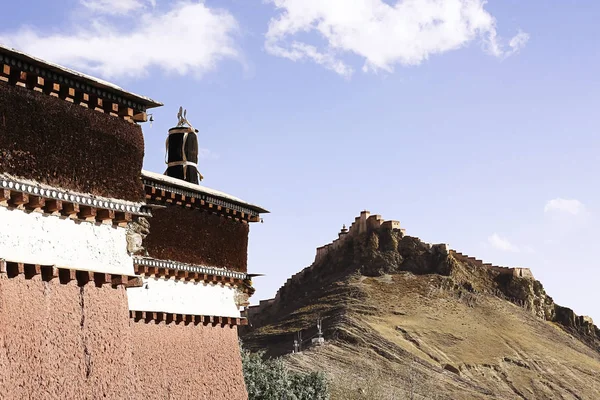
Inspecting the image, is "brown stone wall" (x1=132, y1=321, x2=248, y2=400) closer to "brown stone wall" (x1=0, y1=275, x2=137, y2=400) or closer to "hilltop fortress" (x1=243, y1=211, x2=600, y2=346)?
"brown stone wall" (x1=0, y1=275, x2=137, y2=400)

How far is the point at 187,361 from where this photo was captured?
555 inches

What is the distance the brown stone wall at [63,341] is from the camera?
30.0 ft

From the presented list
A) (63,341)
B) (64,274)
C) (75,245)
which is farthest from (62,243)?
(63,341)

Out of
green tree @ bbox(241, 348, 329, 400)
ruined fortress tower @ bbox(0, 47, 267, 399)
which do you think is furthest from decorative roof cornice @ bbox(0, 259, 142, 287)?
green tree @ bbox(241, 348, 329, 400)

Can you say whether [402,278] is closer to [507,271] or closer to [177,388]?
[507,271]

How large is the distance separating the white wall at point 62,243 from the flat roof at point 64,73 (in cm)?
175

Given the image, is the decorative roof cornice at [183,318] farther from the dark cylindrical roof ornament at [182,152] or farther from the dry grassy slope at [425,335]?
the dry grassy slope at [425,335]

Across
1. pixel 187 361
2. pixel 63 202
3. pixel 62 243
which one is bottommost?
pixel 187 361

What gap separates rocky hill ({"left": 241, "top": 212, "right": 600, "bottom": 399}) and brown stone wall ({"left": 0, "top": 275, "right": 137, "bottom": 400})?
83.3 ft

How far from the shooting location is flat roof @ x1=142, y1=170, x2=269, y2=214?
13698mm

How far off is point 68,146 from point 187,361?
16.5 ft

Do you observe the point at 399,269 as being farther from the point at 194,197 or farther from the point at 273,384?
the point at 194,197

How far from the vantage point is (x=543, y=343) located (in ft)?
237

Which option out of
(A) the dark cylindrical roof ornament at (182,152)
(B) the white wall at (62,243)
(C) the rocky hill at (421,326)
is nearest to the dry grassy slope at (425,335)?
(C) the rocky hill at (421,326)
